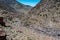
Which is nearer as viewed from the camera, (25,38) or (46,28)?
(25,38)


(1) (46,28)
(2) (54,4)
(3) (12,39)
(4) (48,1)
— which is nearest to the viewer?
(3) (12,39)

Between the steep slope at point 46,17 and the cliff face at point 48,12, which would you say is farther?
the cliff face at point 48,12

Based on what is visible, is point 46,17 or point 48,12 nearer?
point 46,17

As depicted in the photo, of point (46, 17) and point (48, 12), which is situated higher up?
point (48, 12)

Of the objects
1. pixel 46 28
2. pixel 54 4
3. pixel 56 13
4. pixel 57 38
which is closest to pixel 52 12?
pixel 56 13

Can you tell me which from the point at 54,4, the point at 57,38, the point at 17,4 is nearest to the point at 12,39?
the point at 57,38

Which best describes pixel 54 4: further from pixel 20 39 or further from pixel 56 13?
pixel 20 39

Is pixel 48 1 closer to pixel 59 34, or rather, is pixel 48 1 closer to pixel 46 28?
pixel 46 28

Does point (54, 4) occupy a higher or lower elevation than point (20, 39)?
higher

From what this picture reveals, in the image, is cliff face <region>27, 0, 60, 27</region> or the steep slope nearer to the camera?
the steep slope

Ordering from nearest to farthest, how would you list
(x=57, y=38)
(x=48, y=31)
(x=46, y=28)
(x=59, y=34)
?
(x=57, y=38), (x=59, y=34), (x=48, y=31), (x=46, y=28)
